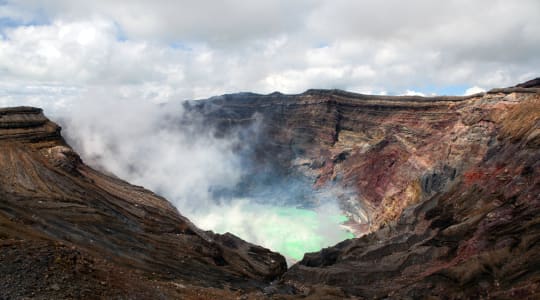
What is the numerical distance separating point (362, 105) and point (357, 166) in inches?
738

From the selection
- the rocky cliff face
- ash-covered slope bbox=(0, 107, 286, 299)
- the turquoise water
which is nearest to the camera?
ash-covered slope bbox=(0, 107, 286, 299)

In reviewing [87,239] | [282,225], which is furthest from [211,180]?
[87,239]

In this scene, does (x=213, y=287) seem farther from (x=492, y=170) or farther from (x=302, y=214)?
(x=302, y=214)

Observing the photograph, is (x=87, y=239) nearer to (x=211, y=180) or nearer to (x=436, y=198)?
(x=436, y=198)

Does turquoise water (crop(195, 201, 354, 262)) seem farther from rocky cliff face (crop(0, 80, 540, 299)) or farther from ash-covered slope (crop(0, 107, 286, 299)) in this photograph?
ash-covered slope (crop(0, 107, 286, 299))

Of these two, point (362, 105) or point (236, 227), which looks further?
point (362, 105)

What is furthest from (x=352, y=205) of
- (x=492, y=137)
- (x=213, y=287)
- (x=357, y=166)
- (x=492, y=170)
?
(x=213, y=287)

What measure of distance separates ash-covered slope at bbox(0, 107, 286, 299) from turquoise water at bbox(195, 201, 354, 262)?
2968cm

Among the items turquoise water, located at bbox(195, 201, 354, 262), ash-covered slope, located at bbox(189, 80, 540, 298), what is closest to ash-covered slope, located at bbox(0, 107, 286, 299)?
ash-covered slope, located at bbox(189, 80, 540, 298)

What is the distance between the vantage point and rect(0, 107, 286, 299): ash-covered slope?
2116 cm

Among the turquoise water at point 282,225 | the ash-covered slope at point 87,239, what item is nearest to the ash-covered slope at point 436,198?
the turquoise water at point 282,225

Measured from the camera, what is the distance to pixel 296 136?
127438 mm

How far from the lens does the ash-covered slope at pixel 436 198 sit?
32.3 meters

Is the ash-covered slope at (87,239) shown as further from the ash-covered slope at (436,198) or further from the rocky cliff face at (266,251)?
the ash-covered slope at (436,198)
